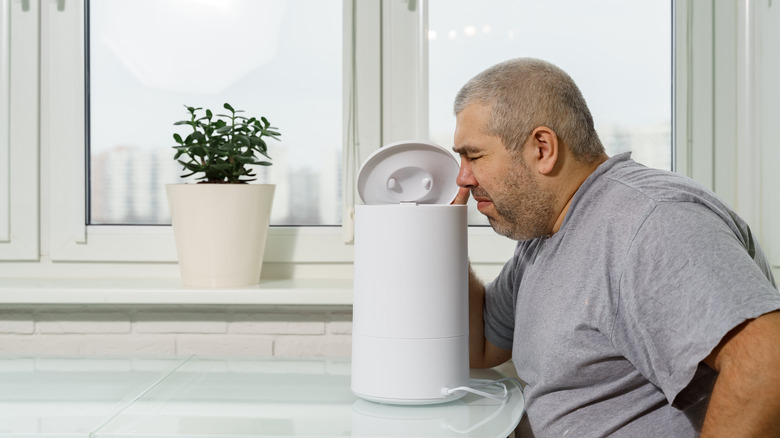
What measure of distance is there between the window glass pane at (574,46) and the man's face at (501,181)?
563mm

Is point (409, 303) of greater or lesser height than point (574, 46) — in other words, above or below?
below

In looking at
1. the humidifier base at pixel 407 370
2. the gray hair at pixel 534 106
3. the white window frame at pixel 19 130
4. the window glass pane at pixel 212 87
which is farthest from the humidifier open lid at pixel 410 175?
the white window frame at pixel 19 130

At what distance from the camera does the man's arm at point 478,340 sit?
60.3 inches

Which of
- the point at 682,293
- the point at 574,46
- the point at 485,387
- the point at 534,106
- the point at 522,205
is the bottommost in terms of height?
the point at 485,387

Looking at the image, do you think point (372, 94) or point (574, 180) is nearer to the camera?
point (574, 180)

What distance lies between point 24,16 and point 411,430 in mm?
1449

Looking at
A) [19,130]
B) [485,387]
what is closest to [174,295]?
[19,130]

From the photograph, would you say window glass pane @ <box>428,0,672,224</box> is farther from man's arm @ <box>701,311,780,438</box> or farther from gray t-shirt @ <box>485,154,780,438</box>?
man's arm @ <box>701,311,780,438</box>

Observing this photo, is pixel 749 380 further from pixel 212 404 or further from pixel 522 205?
pixel 212 404

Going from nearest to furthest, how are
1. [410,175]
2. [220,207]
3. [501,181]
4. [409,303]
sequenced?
[409,303] → [501,181] → [410,175] → [220,207]

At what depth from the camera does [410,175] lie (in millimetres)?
1371

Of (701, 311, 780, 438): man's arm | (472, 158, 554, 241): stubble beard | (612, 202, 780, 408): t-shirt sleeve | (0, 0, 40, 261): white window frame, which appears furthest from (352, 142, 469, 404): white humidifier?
(0, 0, 40, 261): white window frame

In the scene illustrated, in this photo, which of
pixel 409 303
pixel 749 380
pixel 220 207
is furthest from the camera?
pixel 220 207

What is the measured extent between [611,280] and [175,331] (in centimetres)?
111
